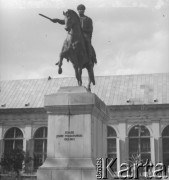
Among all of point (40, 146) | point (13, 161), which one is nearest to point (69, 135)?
point (13, 161)

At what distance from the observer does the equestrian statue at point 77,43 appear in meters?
15.9

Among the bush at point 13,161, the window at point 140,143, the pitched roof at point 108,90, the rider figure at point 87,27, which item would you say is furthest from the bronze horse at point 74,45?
the pitched roof at point 108,90

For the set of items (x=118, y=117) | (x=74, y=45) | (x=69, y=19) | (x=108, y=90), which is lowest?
(x=74, y=45)

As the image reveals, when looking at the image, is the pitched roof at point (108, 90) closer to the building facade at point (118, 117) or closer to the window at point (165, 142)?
the building facade at point (118, 117)

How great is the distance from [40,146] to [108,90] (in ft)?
40.3

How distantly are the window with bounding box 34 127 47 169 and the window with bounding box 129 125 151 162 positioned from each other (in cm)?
1175

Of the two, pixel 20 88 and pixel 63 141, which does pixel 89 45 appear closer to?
pixel 63 141

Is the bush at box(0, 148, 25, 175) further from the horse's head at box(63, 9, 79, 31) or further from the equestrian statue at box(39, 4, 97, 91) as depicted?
the horse's head at box(63, 9, 79, 31)

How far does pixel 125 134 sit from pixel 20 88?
18.7m

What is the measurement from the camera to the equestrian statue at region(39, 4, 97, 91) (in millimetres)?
15930

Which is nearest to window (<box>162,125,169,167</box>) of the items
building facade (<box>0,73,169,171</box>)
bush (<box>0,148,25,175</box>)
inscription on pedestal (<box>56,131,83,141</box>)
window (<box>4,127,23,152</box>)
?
building facade (<box>0,73,169,171</box>)

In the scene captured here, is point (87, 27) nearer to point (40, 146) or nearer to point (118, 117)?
point (118, 117)

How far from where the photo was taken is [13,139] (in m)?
58.7

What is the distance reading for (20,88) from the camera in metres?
63.8
